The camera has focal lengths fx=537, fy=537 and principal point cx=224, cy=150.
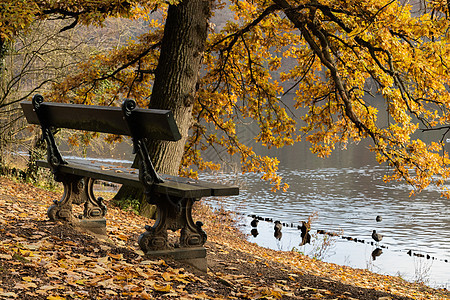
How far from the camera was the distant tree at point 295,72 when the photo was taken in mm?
8508

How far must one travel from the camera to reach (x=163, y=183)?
4723 millimetres

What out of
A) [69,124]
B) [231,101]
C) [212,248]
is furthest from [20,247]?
[231,101]

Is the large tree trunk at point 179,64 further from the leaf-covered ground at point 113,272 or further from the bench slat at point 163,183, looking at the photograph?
the bench slat at point 163,183

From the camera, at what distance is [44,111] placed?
5875mm

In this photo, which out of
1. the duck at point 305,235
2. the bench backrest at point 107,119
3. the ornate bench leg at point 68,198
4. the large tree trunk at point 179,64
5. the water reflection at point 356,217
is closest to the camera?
the bench backrest at point 107,119

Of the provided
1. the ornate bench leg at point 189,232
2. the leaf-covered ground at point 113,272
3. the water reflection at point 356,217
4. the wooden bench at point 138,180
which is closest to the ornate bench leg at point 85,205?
the wooden bench at point 138,180

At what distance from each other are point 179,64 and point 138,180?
3967mm

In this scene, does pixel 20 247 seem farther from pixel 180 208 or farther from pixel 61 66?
pixel 61 66

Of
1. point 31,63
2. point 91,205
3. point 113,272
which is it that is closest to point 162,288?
point 113,272

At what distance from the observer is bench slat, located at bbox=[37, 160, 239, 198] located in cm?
445

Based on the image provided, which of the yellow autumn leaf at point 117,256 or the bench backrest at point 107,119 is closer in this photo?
the bench backrest at point 107,119

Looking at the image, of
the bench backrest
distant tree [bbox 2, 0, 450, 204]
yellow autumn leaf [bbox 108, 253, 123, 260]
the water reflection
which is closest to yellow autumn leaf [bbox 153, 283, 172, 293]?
yellow autumn leaf [bbox 108, 253, 123, 260]

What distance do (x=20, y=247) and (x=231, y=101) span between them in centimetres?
844

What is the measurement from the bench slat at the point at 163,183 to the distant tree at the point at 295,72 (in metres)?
2.74
